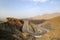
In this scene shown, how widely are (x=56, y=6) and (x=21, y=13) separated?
1.01 meters

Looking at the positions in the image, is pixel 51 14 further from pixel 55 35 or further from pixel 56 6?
pixel 55 35

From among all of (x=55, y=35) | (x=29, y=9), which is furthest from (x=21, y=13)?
(x=55, y=35)

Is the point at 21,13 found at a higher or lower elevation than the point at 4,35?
higher

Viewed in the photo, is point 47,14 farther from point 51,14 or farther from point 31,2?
point 31,2

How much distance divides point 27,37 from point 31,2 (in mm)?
999

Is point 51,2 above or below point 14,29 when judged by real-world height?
above

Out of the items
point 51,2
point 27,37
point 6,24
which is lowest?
point 27,37

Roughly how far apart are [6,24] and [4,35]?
0.32 meters

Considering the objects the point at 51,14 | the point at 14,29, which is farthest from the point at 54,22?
the point at 14,29

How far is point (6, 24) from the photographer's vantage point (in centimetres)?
426

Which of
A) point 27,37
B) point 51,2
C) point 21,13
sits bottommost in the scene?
point 27,37

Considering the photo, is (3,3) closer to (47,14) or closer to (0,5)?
(0,5)

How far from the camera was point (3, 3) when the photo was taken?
432cm

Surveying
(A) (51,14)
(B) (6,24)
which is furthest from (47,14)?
(B) (6,24)
